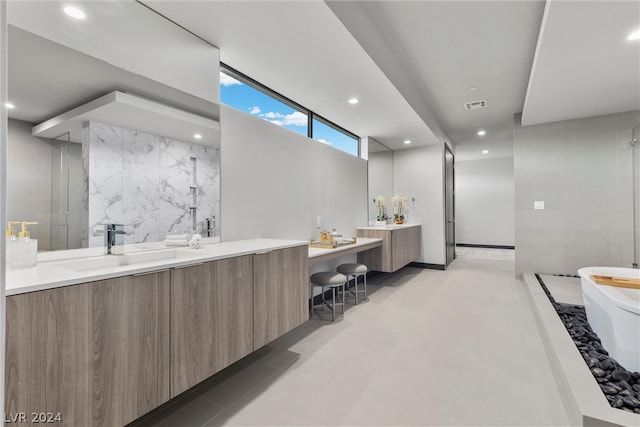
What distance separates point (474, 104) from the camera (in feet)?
15.5

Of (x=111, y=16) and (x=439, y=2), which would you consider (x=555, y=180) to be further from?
(x=111, y=16)

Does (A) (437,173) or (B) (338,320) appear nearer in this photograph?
(B) (338,320)

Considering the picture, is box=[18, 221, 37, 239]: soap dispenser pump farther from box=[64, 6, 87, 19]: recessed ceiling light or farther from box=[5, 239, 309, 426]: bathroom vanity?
box=[64, 6, 87, 19]: recessed ceiling light

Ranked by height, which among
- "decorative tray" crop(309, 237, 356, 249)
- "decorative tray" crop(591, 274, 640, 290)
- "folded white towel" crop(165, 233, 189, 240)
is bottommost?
"decorative tray" crop(591, 274, 640, 290)

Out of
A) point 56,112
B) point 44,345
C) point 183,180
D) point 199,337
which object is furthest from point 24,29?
point 199,337

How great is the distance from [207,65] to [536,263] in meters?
5.60

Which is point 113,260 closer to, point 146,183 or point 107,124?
point 146,183

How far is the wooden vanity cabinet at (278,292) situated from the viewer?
205cm

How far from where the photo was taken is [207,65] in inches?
94.3

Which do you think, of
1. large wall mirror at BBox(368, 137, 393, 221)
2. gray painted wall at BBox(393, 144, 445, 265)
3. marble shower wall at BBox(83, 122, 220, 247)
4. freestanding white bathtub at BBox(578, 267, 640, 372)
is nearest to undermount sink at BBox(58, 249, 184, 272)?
marble shower wall at BBox(83, 122, 220, 247)

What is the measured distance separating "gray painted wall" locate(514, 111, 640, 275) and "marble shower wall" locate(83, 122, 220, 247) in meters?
5.03

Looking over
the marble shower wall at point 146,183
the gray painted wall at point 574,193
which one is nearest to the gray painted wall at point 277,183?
the marble shower wall at point 146,183

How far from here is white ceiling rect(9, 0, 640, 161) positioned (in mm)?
2082

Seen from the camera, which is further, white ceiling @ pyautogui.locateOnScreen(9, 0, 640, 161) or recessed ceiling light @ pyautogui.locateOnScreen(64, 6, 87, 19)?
white ceiling @ pyautogui.locateOnScreen(9, 0, 640, 161)
